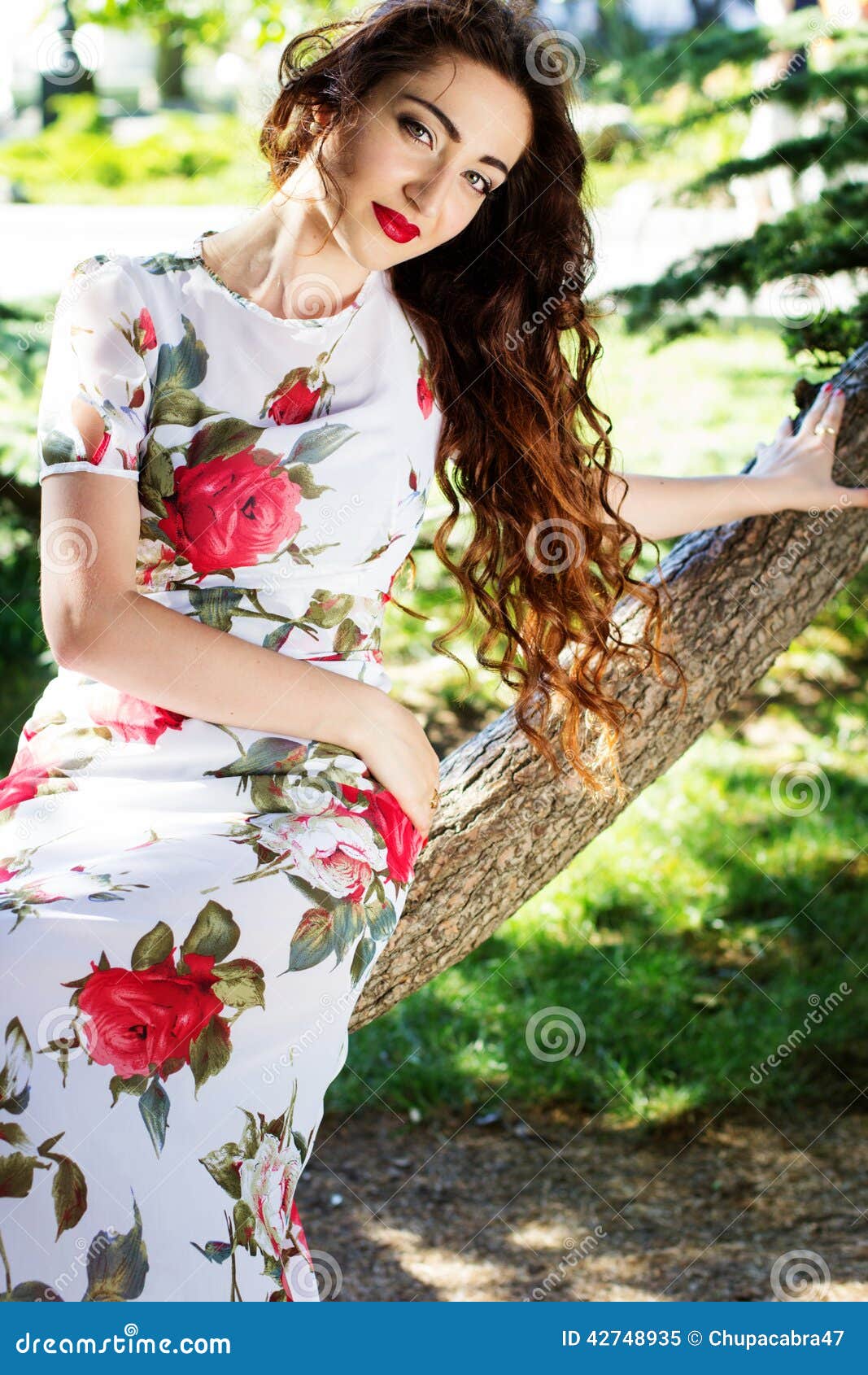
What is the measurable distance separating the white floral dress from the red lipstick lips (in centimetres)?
16

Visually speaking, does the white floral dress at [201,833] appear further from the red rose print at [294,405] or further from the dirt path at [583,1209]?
the dirt path at [583,1209]

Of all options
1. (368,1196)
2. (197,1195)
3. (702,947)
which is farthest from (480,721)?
(197,1195)

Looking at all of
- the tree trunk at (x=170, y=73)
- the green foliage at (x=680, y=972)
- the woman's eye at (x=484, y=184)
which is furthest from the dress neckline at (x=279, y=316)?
the tree trunk at (x=170, y=73)

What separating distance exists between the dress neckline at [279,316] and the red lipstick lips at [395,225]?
158 mm

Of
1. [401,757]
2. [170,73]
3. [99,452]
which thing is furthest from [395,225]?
[170,73]

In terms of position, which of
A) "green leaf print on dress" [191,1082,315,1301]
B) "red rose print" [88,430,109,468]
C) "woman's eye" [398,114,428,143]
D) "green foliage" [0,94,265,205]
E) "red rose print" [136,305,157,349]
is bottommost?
"green foliage" [0,94,265,205]

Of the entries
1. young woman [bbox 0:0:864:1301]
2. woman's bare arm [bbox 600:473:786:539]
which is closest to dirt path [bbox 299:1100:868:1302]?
young woman [bbox 0:0:864:1301]

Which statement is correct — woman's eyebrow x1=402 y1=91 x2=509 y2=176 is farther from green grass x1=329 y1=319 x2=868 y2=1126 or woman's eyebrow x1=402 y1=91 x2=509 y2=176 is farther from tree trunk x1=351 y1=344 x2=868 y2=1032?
green grass x1=329 y1=319 x2=868 y2=1126

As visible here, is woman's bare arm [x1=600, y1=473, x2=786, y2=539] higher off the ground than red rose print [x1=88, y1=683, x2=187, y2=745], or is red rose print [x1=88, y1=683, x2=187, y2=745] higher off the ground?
woman's bare arm [x1=600, y1=473, x2=786, y2=539]

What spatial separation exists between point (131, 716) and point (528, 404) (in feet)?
2.66

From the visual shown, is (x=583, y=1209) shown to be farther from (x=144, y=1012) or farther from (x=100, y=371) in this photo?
(x=100, y=371)

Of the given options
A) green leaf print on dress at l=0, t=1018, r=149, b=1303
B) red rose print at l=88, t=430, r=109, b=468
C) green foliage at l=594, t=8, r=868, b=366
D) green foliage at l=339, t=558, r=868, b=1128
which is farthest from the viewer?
green foliage at l=339, t=558, r=868, b=1128

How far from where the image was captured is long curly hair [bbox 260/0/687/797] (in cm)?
205

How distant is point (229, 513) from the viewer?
186 cm
